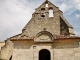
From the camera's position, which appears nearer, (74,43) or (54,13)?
(74,43)

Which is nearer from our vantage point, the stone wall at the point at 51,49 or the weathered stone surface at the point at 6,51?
the stone wall at the point at 51,49

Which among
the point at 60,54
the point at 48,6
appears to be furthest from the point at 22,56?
the point at 48,6

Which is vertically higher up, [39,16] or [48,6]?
[48,6]

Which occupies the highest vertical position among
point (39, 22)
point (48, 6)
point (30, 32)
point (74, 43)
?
point (48, 6)

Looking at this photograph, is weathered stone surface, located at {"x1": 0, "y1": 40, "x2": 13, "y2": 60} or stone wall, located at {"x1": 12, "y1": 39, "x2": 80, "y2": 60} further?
weathered stone surface, located at {"x1": 0, "y1": 40, "x2": 13, "y2": 60}

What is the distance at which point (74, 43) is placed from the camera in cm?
1131

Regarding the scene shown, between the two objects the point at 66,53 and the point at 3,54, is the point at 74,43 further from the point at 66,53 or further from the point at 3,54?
the point at 3,54

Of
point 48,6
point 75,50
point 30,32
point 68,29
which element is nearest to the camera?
point 75,50

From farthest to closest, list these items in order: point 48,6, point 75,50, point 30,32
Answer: point 48,6
point 30,32
point 75,50

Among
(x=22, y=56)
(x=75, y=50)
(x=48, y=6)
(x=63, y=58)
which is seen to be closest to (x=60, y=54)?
(x=63, y=58)

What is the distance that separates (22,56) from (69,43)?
3.55 metres

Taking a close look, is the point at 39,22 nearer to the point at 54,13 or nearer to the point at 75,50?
the point at 54,13

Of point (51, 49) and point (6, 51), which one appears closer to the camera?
point (51, 49)

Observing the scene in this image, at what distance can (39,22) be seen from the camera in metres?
22.2
